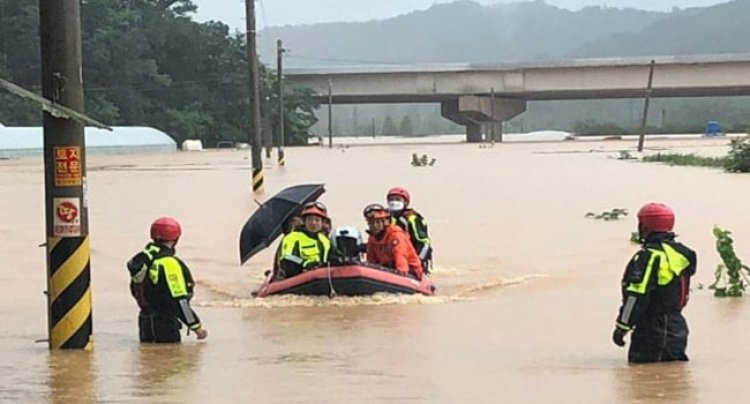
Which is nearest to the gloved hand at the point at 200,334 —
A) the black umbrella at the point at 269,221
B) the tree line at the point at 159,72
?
the black umbrella at the point at 269,221

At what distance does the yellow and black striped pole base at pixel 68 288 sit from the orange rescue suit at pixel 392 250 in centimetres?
495

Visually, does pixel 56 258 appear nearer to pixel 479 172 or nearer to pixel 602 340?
pixel 602 340

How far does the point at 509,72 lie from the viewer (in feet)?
325

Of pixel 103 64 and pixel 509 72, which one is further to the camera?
pixel 509 72

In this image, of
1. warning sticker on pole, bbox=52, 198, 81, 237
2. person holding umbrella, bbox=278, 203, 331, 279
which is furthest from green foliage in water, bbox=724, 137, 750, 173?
warning sticker on pole, bbox=52, 198, 81, 237

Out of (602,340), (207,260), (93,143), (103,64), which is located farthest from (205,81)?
(602,340)

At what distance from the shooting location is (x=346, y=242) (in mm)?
15609

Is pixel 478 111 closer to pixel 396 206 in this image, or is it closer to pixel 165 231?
pixel 396 206

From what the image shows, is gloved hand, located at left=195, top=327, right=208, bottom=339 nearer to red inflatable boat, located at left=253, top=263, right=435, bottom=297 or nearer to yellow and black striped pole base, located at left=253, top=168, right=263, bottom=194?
red inflatable boat, located at left=253, top=263, right=435, bottom=297

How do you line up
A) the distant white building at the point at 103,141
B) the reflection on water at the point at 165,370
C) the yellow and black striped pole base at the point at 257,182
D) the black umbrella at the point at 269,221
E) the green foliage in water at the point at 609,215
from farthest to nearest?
the distant white building at the point at 103,141 → the yellow and black striped pole base at the point at 257,182 → the green foliage in water at the point at 609,215 → the black umbrella at the point at 269,221 → the reflection on water at the point at 165,370

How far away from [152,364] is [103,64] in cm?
8435

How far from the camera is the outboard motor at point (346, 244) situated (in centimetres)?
1535

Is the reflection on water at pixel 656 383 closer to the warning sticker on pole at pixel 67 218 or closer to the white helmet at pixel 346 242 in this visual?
the warning sticker on pole at pixel 67 218

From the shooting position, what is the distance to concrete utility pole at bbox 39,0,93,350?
11008mm
